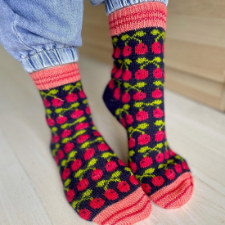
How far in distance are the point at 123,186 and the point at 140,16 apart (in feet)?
1.11

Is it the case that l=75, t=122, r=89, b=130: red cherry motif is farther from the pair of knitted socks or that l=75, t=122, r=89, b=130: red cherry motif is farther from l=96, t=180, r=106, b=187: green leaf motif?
l=96, t=180, r=106, b=187: green leaf motif

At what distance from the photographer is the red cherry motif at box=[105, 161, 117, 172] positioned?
0.48 metres

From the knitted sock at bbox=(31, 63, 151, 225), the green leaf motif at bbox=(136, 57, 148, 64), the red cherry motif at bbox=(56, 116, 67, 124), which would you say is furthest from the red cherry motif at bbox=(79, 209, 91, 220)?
the green leaf motif at bbox=(136, 57, 148, 64)

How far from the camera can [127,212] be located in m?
0.43

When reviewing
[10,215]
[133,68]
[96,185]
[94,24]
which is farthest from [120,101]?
[94,24]

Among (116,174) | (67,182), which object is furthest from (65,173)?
(116,174)

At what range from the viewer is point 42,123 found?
764 millimetres

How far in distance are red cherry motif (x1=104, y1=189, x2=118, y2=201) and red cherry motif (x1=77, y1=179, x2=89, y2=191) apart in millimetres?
48

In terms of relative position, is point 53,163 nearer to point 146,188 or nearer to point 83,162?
point 83,162

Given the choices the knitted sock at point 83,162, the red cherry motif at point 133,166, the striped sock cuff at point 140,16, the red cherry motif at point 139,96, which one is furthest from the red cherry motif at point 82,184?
the striped sock cuff at point 140,16

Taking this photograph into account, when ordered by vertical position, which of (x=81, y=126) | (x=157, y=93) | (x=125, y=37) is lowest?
(x=81, y=126)

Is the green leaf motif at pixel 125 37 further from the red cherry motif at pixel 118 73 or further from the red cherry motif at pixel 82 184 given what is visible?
the red cherry motif at pixel 82 184

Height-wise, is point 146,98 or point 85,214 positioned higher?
point 146,98

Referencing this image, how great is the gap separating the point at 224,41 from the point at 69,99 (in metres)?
0.47
